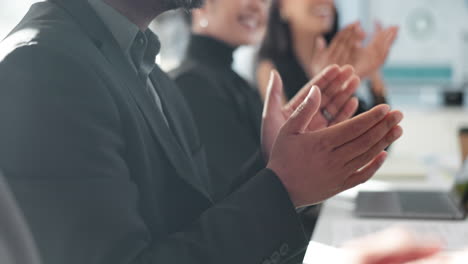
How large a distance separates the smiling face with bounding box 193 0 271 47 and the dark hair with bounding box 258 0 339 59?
78cm

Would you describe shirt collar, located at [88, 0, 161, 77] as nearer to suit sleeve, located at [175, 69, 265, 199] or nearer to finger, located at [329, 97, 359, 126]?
finger, located at [329, 97, 359, 126]

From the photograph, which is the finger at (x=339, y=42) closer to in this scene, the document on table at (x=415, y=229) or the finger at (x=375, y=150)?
the document on table at (x=415, y=229)

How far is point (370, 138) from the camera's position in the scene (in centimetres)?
74

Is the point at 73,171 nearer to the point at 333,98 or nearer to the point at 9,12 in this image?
the point at 333,98

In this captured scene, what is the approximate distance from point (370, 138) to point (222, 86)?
0.97 m

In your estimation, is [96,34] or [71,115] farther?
[96,34]

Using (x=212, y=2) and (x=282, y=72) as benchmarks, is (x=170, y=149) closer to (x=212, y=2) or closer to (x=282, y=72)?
(x=212, y=2)

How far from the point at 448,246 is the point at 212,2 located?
114 cm

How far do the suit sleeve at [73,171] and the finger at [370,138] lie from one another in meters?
A: 0.18

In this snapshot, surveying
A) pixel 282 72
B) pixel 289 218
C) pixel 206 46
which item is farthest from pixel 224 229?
pixel 282 72

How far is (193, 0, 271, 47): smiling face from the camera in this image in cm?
184

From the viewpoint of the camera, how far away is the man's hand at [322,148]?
736mm

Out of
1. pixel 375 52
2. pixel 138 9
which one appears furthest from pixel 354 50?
pixel 138 9

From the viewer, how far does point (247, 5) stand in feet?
6.22
